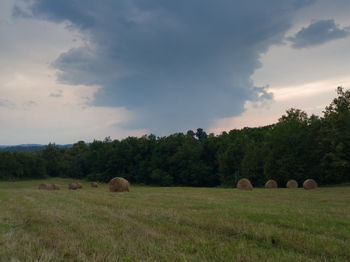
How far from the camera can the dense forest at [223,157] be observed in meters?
39.9

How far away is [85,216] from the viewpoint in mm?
9711

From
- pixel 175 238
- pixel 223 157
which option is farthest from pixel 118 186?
pixel 223 157

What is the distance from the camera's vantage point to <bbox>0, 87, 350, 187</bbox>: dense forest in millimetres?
39906

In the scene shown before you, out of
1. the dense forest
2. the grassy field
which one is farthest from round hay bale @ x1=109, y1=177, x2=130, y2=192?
the dense forest

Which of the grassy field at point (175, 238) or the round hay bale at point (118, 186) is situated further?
the round hay bale at point (118, 186)

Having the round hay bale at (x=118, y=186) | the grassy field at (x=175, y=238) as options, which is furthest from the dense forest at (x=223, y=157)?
the grassy field at (x=175, y=238)

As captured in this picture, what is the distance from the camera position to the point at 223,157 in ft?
201

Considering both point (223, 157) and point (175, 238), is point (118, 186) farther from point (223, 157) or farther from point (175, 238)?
point (223, 157)

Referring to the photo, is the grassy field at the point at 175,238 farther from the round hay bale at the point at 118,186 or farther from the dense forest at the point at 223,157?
the dense forest at the point at 223,157

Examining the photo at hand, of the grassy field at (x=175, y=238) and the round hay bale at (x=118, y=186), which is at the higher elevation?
the grassy field at (x=175, y=238)

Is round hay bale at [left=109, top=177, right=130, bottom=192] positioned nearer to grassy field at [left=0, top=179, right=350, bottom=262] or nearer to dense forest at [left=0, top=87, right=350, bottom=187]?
grassy field at [left=0, top=179, right=350, bottom=262]

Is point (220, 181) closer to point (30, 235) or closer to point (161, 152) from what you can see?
point (161, 152)

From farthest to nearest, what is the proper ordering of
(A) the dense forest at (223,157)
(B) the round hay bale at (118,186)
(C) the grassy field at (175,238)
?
1. (A) the dense forest at (223,157)
2. (B) the round hay bale at (118,186)
3. (C) the grassy field at (175,238)

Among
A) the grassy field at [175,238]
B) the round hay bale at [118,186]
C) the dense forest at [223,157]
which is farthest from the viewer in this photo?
the dense forest at [223,157]
